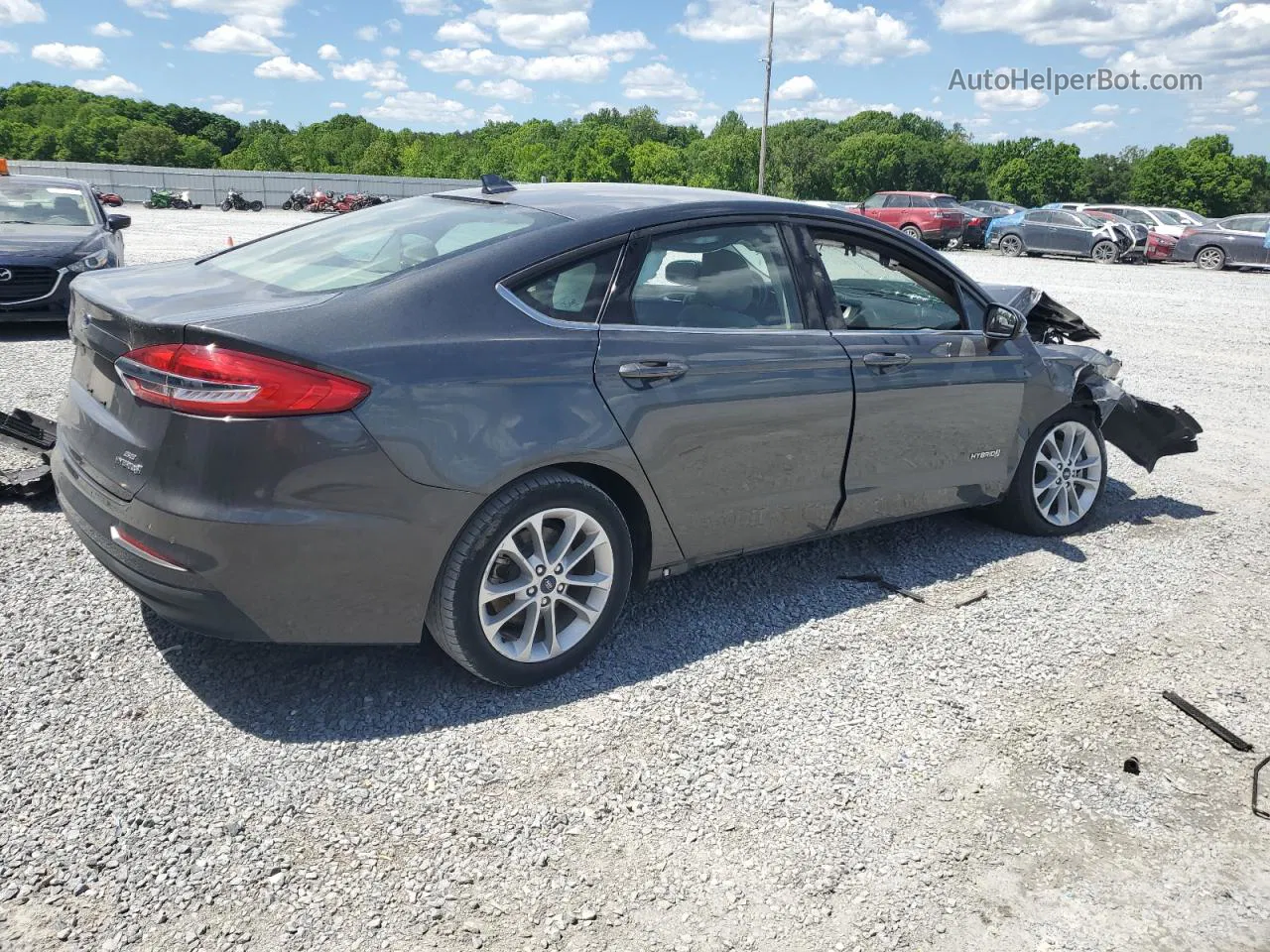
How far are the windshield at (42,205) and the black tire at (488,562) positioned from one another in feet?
31.6

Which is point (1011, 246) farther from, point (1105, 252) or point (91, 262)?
point (91, 262)

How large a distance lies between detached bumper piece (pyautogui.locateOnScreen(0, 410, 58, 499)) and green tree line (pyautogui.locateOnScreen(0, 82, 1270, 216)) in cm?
7026

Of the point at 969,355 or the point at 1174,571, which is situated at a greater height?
the point at 969,355

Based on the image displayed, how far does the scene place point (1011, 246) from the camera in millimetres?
30266

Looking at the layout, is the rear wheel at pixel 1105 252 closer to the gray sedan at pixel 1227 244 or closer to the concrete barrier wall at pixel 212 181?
the gray sedan at pixel 1227 244

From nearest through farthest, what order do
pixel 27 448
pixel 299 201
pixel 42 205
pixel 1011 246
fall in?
pixel 27 448
pixel 42 205
pixel 1011 246
pixel 299 201

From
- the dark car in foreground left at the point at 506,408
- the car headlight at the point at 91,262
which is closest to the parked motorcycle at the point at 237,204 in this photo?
the car headlight at the point at 91,262

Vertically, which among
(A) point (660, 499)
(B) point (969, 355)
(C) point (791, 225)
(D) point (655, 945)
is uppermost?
(C) point (791, 225)

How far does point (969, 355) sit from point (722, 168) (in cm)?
9680

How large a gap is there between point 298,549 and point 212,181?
69.4m

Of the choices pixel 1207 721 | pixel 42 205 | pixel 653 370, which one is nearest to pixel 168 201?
pixel 42 205

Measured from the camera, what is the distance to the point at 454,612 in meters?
3.25

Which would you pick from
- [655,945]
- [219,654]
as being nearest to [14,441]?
[219,654]

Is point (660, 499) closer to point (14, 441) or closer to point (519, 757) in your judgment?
point (519, 757)
